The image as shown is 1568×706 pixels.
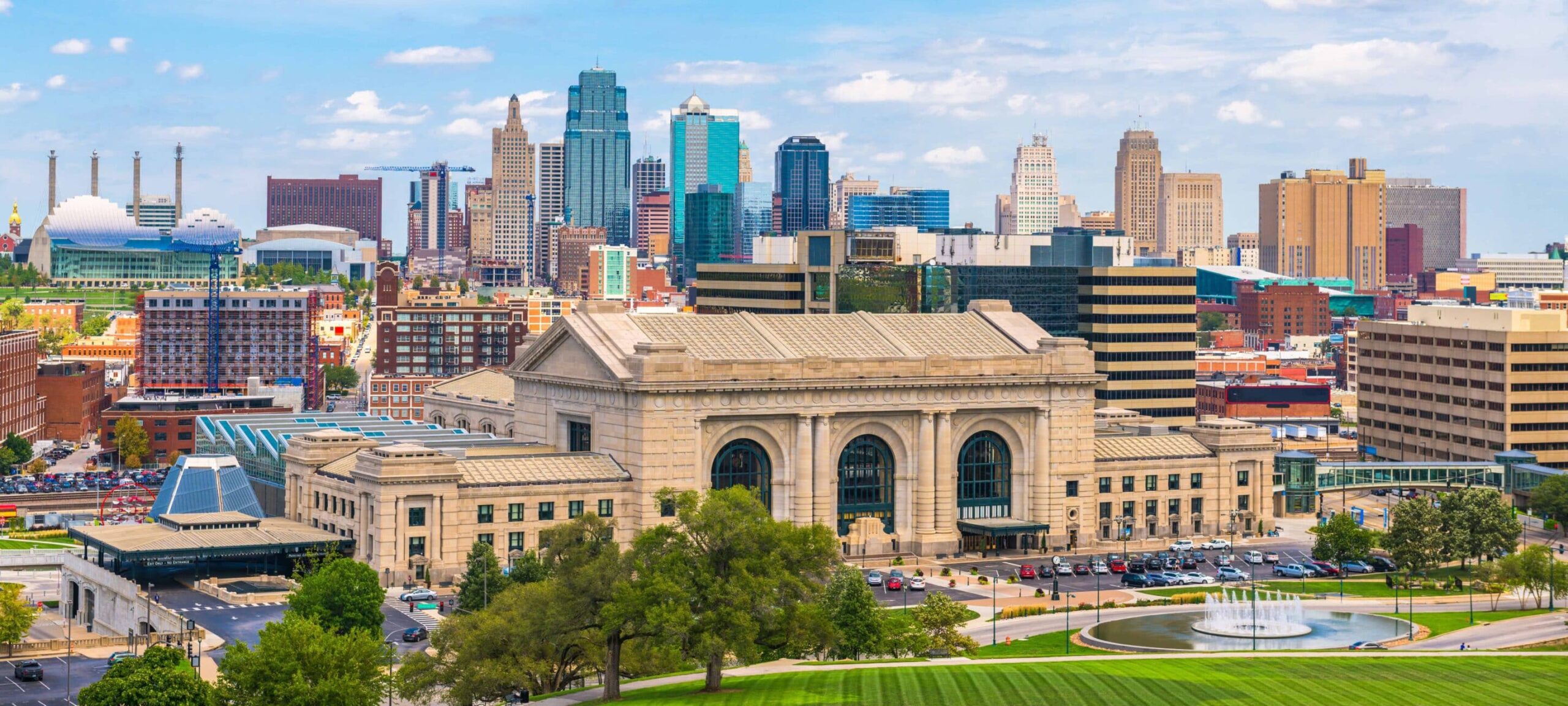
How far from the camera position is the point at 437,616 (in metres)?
154

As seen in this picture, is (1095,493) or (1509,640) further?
(1095,493)

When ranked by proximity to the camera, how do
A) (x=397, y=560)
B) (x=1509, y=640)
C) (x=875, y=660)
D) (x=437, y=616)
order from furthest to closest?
1. (x=397, y=560)
2. (x=437, y=616)
3. (x=1509, y=640)
4. (x=875, y=660)

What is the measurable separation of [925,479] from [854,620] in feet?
184

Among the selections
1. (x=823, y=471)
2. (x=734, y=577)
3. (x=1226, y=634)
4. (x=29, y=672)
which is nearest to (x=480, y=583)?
(x=29, y=672)

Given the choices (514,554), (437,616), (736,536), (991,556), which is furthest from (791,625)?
(991,556)

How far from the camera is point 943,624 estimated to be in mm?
131750

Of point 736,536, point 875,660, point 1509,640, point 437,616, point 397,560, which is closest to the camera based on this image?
point 736,536

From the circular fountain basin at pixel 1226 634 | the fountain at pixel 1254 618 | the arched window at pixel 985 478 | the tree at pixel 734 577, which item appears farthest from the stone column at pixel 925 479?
Answer: the tree at pixel 734 577

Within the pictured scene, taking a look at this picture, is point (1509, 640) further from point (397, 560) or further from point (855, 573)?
point (397, 560)

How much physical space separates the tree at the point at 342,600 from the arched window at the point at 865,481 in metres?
52.9

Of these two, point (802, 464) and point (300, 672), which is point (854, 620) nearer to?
point (300, 672)

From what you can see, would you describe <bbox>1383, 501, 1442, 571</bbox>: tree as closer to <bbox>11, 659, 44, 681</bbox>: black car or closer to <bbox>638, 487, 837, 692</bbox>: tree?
<bbox>638, 487, 837, 692</bbox>: tree

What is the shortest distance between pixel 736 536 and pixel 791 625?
5.67m

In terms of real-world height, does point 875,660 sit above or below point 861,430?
below
